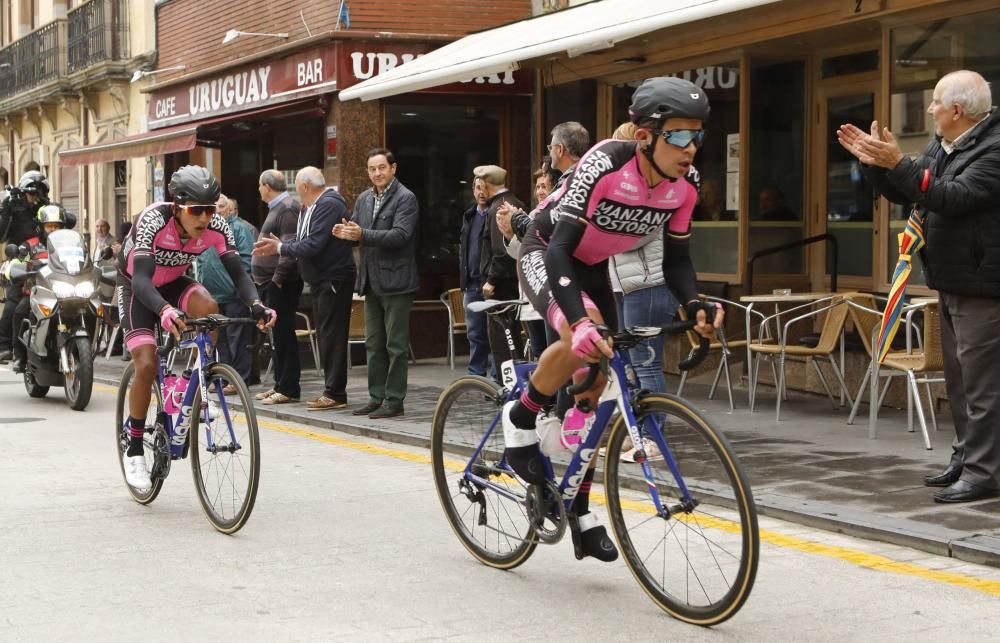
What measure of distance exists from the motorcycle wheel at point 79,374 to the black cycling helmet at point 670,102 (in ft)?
27.6

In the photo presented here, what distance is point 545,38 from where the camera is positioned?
12.8m

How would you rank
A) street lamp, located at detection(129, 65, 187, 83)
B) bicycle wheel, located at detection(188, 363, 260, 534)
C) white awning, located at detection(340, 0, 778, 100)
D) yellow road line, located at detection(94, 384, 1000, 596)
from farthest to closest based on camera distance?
street lamp, located at detection(129, 65, 187, 83), white awning, located at detection(340, 0, 778, 100), bicycle wheel, located at detection(188, 363, 260, 534), yellow road line, located at detection(94, 384, 1000, 596)

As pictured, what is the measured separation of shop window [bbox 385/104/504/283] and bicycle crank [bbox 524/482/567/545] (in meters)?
12.2

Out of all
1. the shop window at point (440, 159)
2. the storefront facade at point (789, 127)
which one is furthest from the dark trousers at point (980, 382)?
the shop window at point (440, 159)

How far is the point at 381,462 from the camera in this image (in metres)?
9.45

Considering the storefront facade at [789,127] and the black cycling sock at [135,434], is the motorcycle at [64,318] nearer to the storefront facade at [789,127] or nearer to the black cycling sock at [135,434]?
the black cycling sock at [135,434]

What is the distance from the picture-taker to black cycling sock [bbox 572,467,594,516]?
5.59 metres

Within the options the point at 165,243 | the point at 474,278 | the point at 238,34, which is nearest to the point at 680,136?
the point at 165,243

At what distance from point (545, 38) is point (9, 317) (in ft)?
25.7

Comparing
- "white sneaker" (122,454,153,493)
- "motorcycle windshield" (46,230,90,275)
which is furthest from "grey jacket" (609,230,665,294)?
"motorcycle windshield" (46,230,90,275)

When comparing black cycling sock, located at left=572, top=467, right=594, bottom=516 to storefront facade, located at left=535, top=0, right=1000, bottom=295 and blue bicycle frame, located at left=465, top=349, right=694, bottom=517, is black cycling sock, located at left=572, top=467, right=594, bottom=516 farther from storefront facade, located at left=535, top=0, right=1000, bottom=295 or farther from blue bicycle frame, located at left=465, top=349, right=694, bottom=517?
storefront facade, located at left=535, top=0, right=1000, bottom=295

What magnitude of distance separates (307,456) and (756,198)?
570 cm

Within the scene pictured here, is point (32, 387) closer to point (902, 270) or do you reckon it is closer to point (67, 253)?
point (67, 253)

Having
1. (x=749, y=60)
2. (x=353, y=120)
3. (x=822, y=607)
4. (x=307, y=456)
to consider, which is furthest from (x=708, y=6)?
(x=353, y=120)
